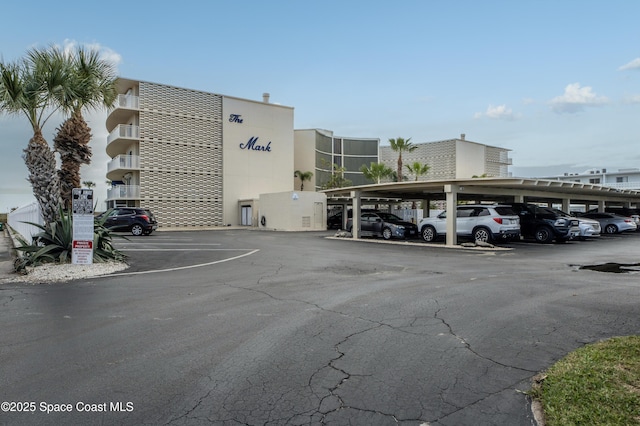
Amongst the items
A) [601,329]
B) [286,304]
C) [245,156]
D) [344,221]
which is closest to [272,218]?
[344,221]

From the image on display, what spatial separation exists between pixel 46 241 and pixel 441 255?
42.3 ft

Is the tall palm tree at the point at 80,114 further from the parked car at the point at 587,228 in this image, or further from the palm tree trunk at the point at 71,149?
the parked car at the point at 587,228

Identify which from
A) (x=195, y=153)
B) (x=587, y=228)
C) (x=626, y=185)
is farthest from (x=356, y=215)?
(x=626, y=185)

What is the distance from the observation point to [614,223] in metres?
26.6

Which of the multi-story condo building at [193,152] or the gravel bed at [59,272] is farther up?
the multi-story condo building at [193,152]

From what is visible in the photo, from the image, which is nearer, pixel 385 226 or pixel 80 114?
pixel 80 114

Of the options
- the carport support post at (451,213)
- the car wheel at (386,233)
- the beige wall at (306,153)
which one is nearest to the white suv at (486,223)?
the carport support post at (451,213)

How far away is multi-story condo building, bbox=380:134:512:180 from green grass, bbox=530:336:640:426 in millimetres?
53721

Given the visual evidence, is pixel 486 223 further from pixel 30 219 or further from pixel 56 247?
pixel 30 219

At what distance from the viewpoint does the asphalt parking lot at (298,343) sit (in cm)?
356

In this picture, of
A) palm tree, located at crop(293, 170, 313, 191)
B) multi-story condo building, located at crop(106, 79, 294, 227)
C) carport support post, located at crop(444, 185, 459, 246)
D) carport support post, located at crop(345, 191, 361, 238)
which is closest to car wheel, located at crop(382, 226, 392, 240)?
carport support post, located at crop(345, 191, 361, 238)

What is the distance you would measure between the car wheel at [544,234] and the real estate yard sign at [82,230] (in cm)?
1898

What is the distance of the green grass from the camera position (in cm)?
322

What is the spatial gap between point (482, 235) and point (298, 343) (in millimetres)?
15979
